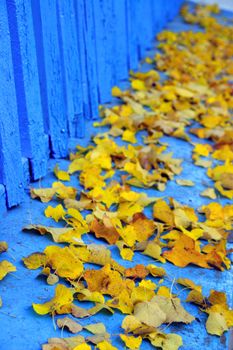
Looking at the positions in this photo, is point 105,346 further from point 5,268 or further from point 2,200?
point 2,200

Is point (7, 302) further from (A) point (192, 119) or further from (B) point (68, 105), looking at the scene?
(A) point (192, 119)

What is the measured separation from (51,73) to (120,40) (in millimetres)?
1263

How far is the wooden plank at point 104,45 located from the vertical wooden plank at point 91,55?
61 mm

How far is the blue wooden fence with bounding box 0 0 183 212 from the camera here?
90.6 inches

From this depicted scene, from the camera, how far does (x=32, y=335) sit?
179cm

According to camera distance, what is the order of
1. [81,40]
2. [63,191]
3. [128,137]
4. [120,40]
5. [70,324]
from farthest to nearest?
[120,40] < [128,137] < [81,40] < [63,191] < [70,324]

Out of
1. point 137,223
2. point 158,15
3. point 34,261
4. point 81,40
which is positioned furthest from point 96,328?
point 158,15

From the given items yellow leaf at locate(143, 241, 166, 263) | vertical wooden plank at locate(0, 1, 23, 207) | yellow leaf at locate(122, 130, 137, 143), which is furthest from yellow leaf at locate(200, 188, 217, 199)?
vertical wooden plank at locate(0, 1, 23, 207)

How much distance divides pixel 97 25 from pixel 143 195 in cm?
111

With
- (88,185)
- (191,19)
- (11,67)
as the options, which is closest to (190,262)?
(88,185)

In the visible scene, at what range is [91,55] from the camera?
10.6ft

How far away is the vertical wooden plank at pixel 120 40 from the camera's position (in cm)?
376

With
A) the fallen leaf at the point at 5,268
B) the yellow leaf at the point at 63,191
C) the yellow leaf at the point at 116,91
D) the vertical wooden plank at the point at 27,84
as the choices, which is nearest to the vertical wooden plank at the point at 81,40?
the yellow leaf at the point at 116,91

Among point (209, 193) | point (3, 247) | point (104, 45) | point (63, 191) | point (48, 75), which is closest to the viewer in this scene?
point (3, 247)
